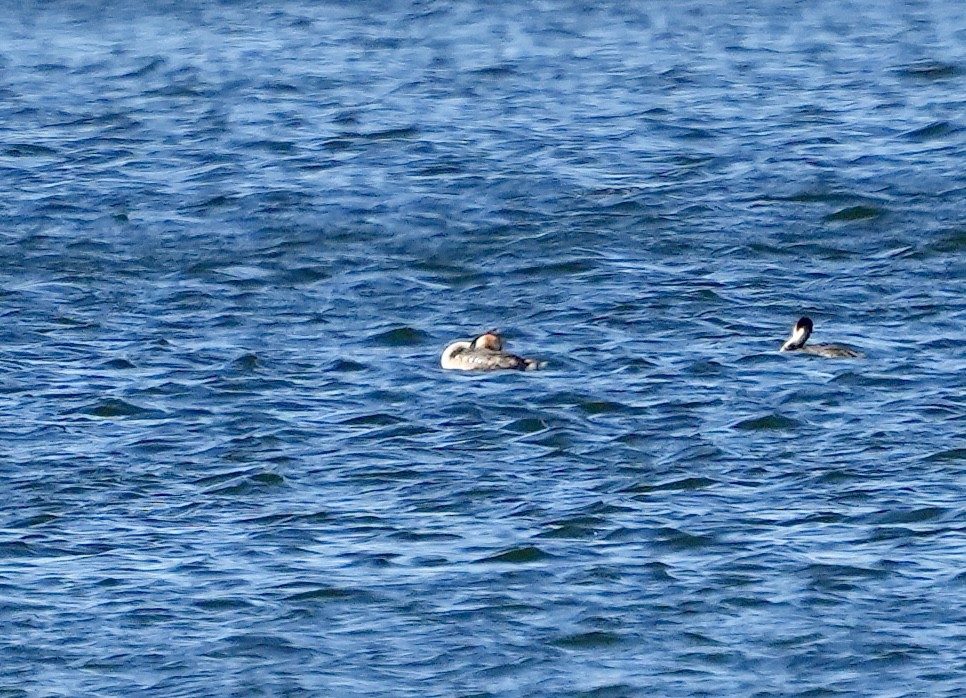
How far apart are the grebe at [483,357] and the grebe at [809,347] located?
2.23m

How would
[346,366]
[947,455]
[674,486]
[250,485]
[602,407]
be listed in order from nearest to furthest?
[674,486] → [250,485] → [947,455] → [602,407] → [346,366]

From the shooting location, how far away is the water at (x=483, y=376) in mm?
14578

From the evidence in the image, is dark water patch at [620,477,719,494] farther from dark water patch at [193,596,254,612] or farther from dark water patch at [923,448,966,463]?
dark water patch at [193,596,254,612]

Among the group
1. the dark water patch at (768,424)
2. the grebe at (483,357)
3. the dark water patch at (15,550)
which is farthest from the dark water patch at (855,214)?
the dark water patch at (15,550)

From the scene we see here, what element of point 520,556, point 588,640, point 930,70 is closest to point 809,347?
point 520,556

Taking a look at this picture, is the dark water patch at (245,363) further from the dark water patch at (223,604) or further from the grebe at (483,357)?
the dark water patch at (223,604)

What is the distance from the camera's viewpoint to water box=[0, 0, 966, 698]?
1458 centimetres

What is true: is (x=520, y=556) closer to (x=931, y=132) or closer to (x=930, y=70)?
(x=931, y=132)

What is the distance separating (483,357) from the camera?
19.6 metres

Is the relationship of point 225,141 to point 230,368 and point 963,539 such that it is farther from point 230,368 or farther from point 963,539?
point 963,539

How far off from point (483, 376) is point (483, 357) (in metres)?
0.19

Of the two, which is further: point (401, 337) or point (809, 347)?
point (401, 337)

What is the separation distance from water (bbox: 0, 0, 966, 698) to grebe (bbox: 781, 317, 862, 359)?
0.38ft

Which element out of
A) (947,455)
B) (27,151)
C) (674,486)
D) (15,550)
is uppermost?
(27,151)
